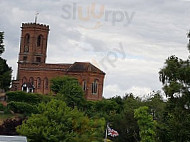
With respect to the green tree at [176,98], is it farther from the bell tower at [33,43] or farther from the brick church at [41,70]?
the bell tower at [33,43]

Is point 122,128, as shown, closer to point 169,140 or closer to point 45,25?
point 169,140

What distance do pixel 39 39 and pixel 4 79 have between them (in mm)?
25197

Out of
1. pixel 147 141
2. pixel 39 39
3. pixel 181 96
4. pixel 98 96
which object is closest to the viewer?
pixel 181 96

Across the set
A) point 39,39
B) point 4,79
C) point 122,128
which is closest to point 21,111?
point 4,79

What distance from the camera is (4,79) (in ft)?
325

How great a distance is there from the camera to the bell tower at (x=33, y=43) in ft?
395

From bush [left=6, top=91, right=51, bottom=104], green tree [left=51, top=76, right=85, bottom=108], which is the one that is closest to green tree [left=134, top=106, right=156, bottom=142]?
green tree [left=51, top=76, right=85, bottom=108]

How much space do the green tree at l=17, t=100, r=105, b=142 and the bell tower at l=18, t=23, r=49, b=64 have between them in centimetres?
6844

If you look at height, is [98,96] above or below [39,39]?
below

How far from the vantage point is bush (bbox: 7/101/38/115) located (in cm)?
8744

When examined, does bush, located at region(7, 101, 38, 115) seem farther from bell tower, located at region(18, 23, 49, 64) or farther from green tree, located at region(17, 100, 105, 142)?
green tree, located at region(17, 100, 105, 142)

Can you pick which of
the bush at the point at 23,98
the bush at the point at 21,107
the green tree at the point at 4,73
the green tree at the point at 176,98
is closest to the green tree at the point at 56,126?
the green tree at the point at 176,98

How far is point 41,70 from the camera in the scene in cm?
11462

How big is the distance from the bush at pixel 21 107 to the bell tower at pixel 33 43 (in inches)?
1234
